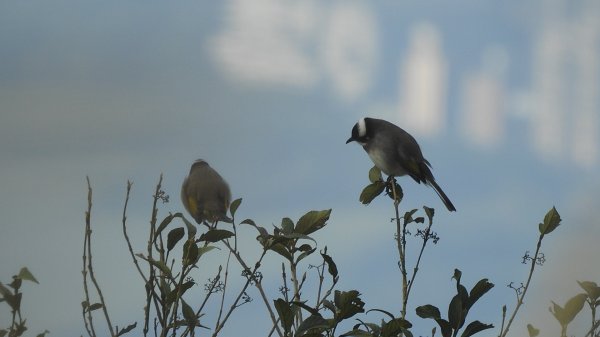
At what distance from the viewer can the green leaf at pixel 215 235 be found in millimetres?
2893

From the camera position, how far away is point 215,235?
2916 millimetres

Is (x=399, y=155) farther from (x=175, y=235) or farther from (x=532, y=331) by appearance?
(x=175, y=235)

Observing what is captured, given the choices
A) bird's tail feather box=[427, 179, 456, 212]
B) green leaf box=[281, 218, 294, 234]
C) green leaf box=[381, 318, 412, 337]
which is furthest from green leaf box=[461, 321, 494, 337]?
bird's tail feather box=[427, 179, 456, 212]

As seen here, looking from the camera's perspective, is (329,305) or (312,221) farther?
(312,221)

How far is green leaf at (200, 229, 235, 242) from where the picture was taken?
2893mm

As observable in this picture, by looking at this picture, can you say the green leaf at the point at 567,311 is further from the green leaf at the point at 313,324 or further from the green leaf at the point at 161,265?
the green leaf at the point at 161,265

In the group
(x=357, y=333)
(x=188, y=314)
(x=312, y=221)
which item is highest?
(x=312, y=221)

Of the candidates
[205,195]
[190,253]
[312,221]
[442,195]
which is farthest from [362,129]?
[190,253]

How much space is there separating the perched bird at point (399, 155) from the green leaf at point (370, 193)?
285 cm

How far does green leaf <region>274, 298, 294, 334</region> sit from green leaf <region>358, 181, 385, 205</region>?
1.79m

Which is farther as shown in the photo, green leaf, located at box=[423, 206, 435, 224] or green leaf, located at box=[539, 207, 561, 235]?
green leaf, located at box=[423, 206, 435, 224]

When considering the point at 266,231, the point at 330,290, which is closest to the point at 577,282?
the point at 330,290

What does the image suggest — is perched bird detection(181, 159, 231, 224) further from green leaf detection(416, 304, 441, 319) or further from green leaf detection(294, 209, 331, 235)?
green leaf detection(416, 304, 441, 319)

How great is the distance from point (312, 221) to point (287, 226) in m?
0.13
